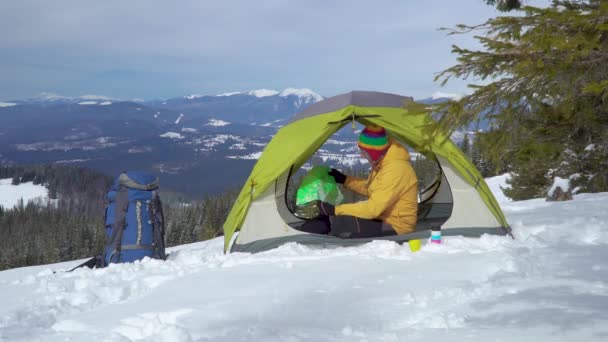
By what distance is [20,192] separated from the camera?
162 m

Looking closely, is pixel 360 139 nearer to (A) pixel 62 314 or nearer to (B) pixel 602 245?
(B) pixel 602 245

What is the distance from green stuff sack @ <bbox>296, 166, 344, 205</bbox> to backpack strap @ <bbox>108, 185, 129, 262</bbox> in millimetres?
2697

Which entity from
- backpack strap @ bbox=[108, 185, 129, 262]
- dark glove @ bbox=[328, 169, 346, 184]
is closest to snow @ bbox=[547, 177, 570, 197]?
dark glove @ bbox=[328, 169, 346, 184]

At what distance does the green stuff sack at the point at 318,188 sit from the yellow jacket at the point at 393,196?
0.89 meters

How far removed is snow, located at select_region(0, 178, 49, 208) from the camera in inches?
6099

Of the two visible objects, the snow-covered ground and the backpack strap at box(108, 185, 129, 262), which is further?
the backpack strap at box(108, 185, 129, 262)

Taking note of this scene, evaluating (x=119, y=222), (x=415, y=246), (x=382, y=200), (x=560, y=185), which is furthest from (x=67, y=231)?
(x=415, y=246)

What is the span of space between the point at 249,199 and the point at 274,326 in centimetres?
318

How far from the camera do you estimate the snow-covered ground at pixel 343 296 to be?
10.6 feet

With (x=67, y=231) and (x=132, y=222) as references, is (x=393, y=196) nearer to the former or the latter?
(x=132, y=222)

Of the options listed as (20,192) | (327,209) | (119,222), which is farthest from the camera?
(20,192)

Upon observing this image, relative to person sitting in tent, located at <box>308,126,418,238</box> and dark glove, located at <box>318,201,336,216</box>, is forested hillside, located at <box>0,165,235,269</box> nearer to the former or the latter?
dark glove, located at <box>318,201,336,216</box>

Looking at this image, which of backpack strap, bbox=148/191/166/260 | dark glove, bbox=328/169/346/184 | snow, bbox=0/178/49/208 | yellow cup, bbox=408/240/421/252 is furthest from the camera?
snow, bbox=0/178/49/208

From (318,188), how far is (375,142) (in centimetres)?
135
